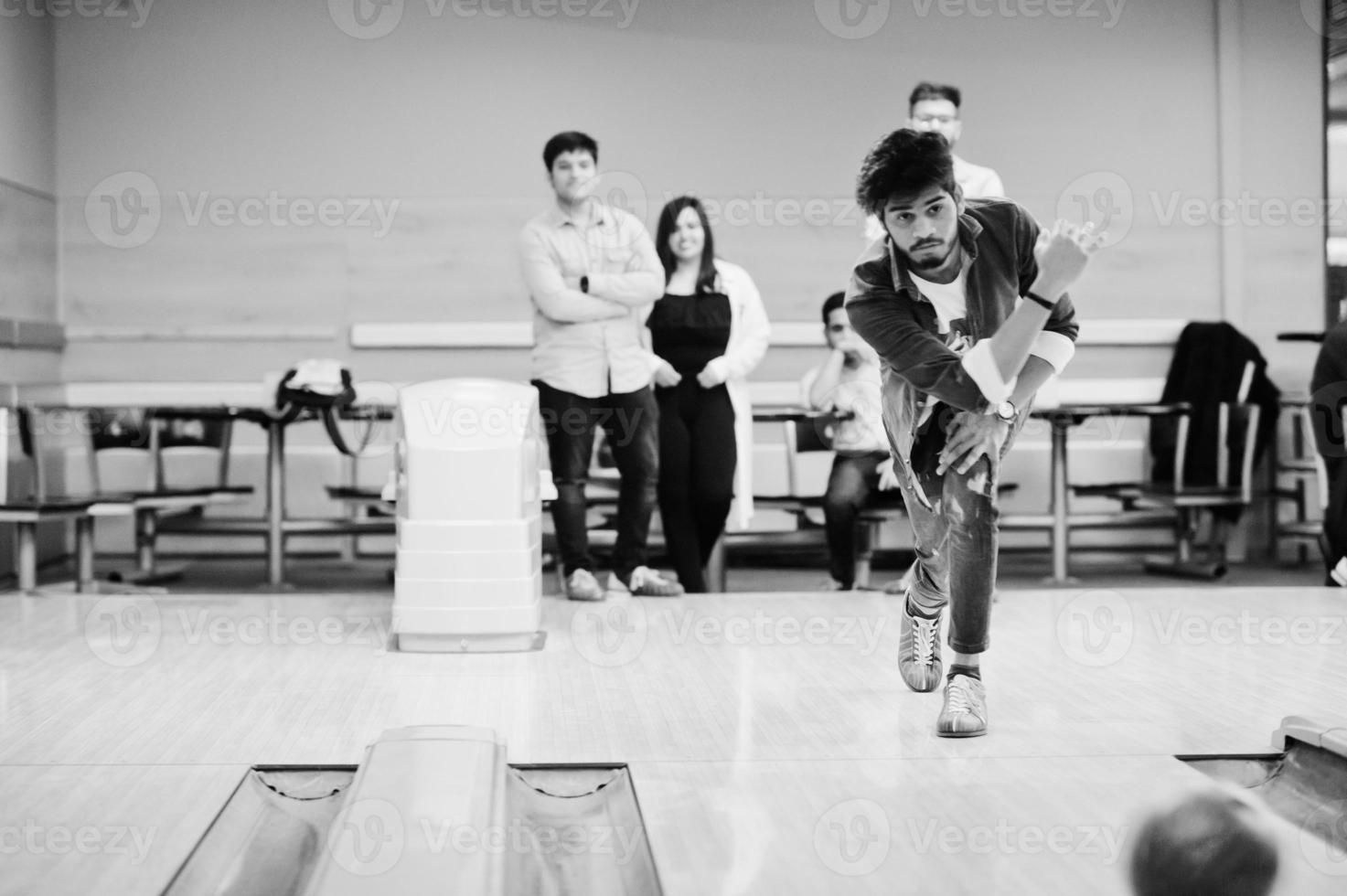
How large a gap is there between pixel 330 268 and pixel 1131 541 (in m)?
4.02

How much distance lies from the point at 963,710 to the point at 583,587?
6.55 feet

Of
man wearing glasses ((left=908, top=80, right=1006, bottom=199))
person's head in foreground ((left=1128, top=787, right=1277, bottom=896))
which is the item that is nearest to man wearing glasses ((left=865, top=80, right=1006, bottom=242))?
man wearing glasses ((left=908, top=80, right=1006, bottom=199))

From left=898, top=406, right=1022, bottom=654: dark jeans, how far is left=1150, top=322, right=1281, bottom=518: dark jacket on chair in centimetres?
368

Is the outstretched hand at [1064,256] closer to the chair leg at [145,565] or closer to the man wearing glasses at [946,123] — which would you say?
the man wearing glasses at [946,123]

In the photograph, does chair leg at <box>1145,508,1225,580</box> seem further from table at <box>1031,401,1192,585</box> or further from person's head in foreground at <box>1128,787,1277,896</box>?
person's head in foreground at <box>1128,787,1277,896</box>

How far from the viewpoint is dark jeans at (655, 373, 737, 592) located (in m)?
4.41

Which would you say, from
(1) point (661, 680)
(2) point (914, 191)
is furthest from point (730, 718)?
(2) point (914, 191)

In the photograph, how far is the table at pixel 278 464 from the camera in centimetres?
510

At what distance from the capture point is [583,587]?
4.37 meters

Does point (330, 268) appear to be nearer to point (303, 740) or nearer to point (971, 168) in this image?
point (971, 168)

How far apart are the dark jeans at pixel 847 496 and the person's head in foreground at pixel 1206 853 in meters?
3.06

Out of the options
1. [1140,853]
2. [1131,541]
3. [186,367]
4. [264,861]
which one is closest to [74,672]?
[264,861]

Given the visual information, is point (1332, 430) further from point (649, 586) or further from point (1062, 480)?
point (649, 586)

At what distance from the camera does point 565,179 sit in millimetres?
4273
